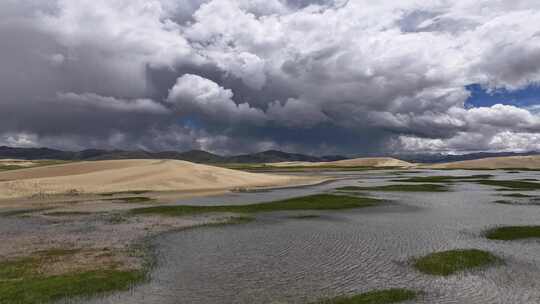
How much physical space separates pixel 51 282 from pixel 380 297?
1730 cm

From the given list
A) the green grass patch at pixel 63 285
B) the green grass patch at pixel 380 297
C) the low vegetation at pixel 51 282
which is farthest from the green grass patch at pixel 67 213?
the green grass patch at pixel 380 297

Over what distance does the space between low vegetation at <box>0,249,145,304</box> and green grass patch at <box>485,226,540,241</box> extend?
95.8ft

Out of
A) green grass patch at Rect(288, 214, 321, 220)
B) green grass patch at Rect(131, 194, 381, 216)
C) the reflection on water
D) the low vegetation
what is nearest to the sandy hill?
green grass patch at Rect(131, 194, 381, 216)

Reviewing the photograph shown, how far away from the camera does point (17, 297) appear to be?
60.9 feet

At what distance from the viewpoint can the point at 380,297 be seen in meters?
19.0

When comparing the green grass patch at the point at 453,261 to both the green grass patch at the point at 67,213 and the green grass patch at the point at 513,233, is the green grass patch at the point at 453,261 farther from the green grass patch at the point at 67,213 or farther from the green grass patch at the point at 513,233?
the green grass patch at the point at 67,213

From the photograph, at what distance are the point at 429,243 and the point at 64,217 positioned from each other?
40.2 metres

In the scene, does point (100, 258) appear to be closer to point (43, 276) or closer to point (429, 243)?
point (43, 276)

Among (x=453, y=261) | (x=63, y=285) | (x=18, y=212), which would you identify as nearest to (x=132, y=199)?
(x=18, y=212)

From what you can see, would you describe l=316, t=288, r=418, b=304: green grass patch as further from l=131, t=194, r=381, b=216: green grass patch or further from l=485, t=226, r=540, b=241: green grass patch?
l=131, t=194, r=381, b=216: green grass patch

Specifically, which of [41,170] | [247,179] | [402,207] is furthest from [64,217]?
[41,170]

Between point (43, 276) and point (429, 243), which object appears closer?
point (43, 276)

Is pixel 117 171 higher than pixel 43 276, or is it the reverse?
pixel 117 171

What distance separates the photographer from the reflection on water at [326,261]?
19.7 meters
